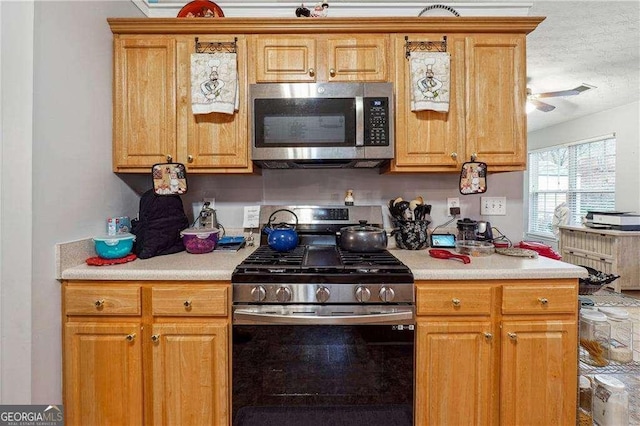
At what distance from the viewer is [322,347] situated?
130cm

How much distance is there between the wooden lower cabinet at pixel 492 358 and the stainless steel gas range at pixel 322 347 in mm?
94

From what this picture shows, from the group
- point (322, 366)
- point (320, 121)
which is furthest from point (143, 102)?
point (322, 366)

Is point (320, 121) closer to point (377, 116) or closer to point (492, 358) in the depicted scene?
point (377, 116)

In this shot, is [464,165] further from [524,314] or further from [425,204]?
[524,314]

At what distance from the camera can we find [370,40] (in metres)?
1.67

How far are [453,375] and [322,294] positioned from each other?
668 mm

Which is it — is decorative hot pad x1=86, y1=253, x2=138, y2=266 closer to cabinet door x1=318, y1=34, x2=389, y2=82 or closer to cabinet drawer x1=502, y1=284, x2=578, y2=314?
cabinet door x1=318, y1=34, x2=389, y2=82

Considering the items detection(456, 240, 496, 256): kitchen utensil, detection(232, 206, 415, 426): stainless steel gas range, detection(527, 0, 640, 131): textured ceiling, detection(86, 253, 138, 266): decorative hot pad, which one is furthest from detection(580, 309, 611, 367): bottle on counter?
detection(86, 253, 138, 266): decorative hot pad

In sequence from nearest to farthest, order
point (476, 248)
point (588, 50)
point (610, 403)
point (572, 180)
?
1. point (610, 403)
2. point (476, 248)
3. point (588, 50)
4. point (572, 180)

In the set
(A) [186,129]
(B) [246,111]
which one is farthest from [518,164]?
(A) [186,129]

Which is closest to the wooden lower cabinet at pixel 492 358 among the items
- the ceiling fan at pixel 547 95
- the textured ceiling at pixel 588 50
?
the textured ceiling at pixel 588 50

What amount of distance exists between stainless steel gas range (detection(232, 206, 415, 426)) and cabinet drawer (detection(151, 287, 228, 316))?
0.23 ft

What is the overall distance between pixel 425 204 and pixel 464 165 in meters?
0.35

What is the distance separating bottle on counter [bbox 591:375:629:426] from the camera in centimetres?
144
